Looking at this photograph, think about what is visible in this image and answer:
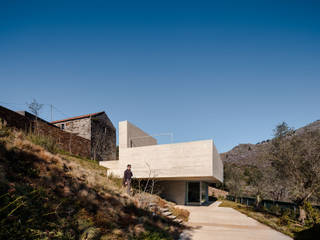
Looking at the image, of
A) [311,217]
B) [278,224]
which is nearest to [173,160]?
[278,224]

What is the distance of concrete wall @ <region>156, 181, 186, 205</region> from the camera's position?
17.3 m

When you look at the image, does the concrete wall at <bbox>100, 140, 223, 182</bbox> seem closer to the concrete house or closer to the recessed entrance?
the concrete house

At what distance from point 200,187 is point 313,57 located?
41.9 feet

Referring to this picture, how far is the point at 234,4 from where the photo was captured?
10.9 metres

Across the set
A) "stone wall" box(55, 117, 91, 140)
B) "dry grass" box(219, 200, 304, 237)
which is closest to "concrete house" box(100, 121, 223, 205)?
"dry grass" box(219, 200, 304, 237)

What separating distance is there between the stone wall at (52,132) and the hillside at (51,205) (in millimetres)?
6115

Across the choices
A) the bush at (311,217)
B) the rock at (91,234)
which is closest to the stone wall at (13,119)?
the rock at (91,234)

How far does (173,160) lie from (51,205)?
35.4ft

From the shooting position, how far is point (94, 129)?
70.6ft

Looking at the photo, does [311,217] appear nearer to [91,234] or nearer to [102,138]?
[91,234]

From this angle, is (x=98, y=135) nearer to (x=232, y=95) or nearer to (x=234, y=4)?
(x=232, y=95)

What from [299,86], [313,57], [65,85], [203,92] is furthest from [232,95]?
[65,85]

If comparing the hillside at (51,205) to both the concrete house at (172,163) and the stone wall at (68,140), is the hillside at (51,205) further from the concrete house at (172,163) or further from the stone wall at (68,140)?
the stone wall at (68,140)

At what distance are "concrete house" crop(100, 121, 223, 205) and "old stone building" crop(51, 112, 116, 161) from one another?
4.76 metres
